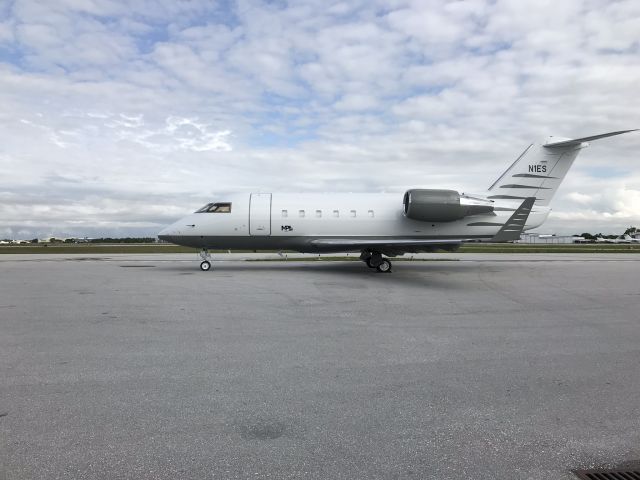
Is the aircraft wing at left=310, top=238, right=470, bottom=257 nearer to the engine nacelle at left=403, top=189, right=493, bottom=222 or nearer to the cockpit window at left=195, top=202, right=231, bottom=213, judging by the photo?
the engine nacelle at left=403, top=189, right=493, bottom=222

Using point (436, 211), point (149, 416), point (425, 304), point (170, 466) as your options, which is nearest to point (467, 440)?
point (170, 466)

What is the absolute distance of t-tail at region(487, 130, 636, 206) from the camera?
741 inches

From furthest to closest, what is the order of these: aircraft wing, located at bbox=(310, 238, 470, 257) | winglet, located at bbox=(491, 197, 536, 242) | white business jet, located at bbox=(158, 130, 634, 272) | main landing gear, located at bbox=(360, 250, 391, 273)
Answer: white business jet, located at bbox=(158, 130, 634, 272), main landing gear, located at bbox=(360, 250, 391, 273), aircraft wing, located at bbox=(310, 238, 470, 257), winglet, located at bbox=(491, 197, 536, 242)

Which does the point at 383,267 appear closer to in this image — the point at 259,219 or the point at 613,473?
the point at 259,219

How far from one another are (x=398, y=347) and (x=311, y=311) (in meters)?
3.02

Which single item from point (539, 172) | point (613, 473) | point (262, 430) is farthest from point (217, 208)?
point (613, 473)

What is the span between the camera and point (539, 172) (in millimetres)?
18953

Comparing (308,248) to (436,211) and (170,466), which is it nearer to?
(436,211)

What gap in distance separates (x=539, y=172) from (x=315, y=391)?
1786 centimetres

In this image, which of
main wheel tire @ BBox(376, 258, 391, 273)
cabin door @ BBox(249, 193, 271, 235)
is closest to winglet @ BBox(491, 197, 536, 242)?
main wheel tire @ BBox(376, 258, 391, 273)

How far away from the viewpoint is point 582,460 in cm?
320

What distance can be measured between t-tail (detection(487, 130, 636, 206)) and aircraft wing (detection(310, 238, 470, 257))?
4283mm

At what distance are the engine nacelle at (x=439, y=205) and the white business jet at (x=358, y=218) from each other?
1.6 inches

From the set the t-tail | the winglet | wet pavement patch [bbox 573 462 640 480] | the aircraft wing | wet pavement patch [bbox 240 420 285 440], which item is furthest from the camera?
the t-tail
